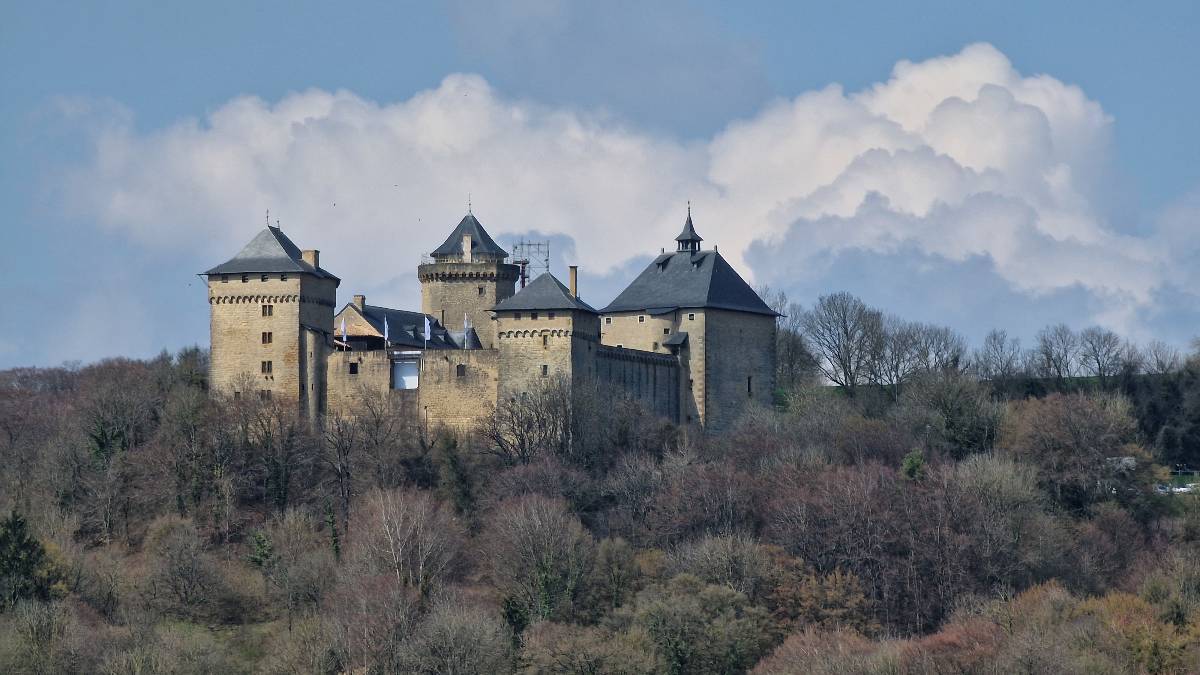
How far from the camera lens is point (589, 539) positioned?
61.1m

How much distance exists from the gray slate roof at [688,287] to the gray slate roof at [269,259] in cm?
1039

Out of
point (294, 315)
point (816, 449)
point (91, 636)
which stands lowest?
point (91, 636)

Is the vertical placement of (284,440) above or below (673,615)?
above

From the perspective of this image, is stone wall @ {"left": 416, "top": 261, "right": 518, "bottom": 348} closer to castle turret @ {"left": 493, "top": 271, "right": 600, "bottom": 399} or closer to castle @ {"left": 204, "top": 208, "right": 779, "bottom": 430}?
castle @ {"left": 204, "top": 208, "right": 779, "bottom": 430}

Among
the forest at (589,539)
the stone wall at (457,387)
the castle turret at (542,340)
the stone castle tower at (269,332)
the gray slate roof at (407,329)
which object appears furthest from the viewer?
the gray slate roof at (407,329)

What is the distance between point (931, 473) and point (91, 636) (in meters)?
23.9

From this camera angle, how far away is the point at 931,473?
66.0 metres

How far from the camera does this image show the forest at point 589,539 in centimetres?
5503

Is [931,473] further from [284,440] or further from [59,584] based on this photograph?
[59,584]

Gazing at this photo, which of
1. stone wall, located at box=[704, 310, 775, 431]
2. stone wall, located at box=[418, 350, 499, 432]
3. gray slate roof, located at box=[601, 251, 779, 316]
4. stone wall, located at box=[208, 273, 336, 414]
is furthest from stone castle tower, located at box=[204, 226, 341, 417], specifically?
stone wall, located at box=[704, 310, 775, 431]

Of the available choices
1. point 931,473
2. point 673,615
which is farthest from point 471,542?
point 931,473

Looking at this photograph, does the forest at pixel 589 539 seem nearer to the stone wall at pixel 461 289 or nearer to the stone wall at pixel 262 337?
the stone wall at pixel 262 337

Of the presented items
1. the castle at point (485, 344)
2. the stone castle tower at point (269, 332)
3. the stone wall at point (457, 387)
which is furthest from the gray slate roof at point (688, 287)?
the stone castle tower at point (269, 332)

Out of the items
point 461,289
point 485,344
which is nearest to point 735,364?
point 485,344
